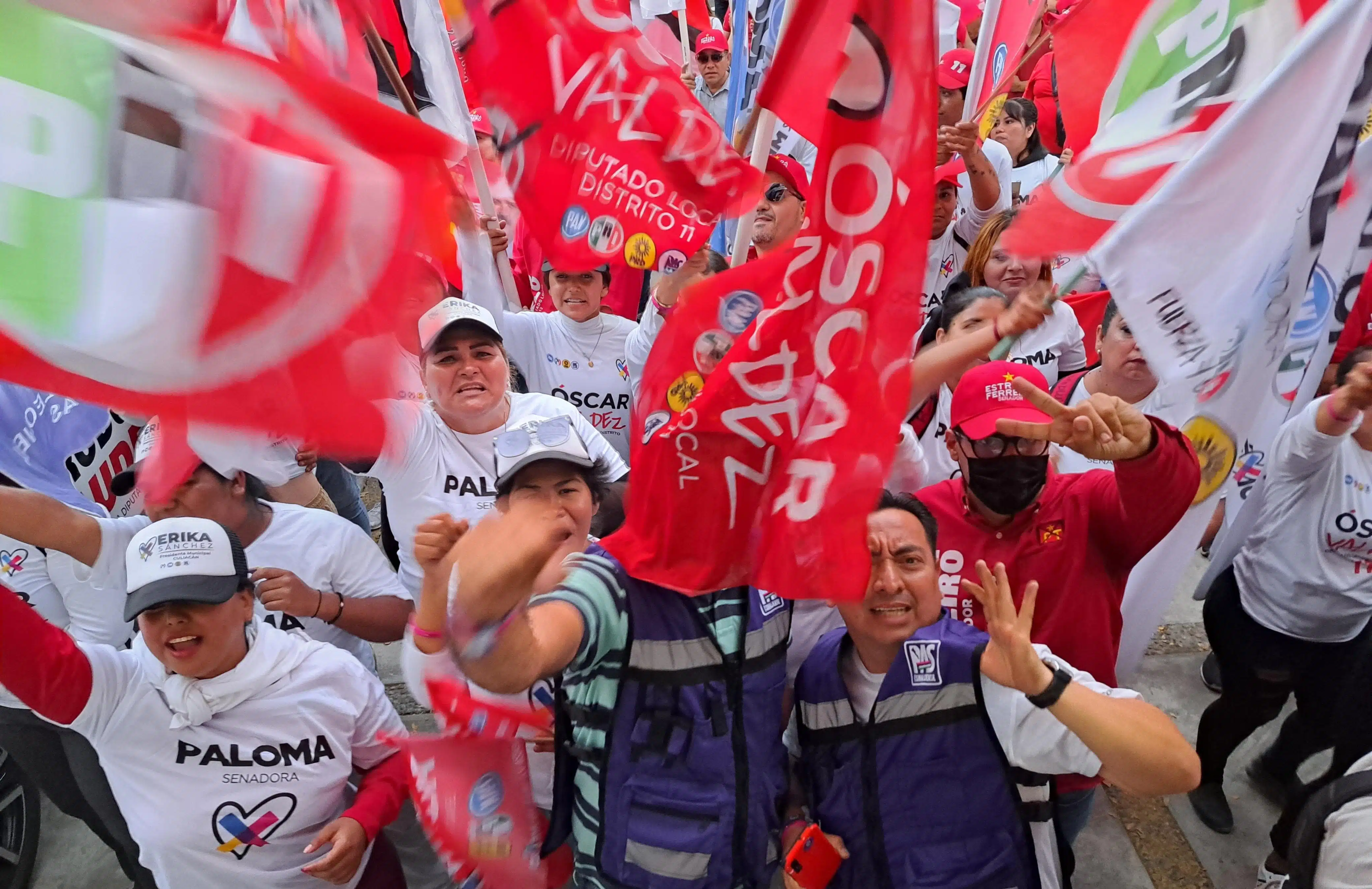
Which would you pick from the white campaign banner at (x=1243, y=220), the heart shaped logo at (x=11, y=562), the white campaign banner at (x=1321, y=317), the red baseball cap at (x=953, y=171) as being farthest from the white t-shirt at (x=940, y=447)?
the heart shaped logo at (x=11, y=562)

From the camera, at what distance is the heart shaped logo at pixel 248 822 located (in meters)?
1.88

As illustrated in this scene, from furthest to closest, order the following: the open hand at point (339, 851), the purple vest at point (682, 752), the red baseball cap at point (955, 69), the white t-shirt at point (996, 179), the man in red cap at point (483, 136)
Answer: the red baseball cap at point (955, 69)
the white t-shirt at point (996, 179)
the man in red cap at point (483, 136)
the open hand at point (339, 851)
the purple vest at point (682, 752)

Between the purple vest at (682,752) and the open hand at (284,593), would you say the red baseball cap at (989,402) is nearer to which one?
the purple vest at (682,752)

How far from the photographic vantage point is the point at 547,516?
123 centimetres

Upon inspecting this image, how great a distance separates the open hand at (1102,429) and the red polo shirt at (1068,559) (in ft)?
0.61

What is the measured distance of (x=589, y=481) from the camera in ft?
6.84

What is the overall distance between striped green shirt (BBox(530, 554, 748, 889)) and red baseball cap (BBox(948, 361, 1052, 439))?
0.77 m

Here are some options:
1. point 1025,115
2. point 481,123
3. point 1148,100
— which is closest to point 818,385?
point 1148,100

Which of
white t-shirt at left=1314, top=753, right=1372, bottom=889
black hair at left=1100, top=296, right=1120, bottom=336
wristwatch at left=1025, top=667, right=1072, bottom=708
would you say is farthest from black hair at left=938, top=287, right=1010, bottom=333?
white t-shirt at left=1314, top=753, right=1372, bottom=889

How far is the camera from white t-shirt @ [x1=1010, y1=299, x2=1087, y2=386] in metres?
3.09

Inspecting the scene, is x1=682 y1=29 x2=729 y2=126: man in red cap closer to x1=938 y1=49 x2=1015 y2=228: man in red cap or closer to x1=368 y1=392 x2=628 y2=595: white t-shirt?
x1=938 y1=49 x2=1015 y2=228: man in red cap

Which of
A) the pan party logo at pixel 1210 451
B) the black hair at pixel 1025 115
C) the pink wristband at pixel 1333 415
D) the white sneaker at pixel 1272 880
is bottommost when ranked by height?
the white sneaker at pixel 1272 880

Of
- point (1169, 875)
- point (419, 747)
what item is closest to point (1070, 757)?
point (419, 747)

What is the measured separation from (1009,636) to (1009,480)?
66 centimetres
